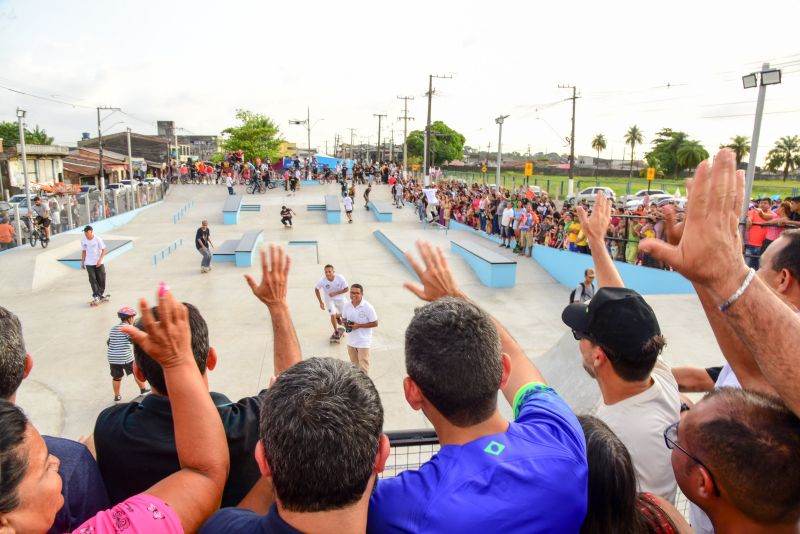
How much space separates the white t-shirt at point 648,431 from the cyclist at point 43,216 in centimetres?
1904

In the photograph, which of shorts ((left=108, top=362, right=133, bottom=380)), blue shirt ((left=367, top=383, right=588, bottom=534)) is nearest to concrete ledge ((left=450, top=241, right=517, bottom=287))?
shorts ((left=108, top=362, right=133, bottom=380))

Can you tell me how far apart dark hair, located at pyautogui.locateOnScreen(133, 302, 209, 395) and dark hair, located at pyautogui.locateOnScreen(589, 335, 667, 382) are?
1621mm

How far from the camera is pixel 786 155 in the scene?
184 ft

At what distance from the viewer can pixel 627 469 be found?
1504 millimetres

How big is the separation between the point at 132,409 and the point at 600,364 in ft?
5.99

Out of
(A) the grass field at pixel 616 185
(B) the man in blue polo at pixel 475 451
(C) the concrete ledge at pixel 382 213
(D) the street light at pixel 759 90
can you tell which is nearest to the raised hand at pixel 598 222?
(B) the man in blue polo at pixel 475 451

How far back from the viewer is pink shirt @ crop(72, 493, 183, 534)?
4.02 feet

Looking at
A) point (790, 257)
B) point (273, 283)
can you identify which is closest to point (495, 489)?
point (273, 283)

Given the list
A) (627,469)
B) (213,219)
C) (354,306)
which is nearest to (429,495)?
(627,469)

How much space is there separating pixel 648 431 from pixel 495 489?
95 centimetres

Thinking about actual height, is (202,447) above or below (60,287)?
above

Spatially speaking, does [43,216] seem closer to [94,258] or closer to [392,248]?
[94,258]

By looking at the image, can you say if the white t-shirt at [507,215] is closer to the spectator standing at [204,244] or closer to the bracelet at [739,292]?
the spectator standing at [204,244]

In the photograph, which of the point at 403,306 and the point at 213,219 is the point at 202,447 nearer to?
the point at 403,306
